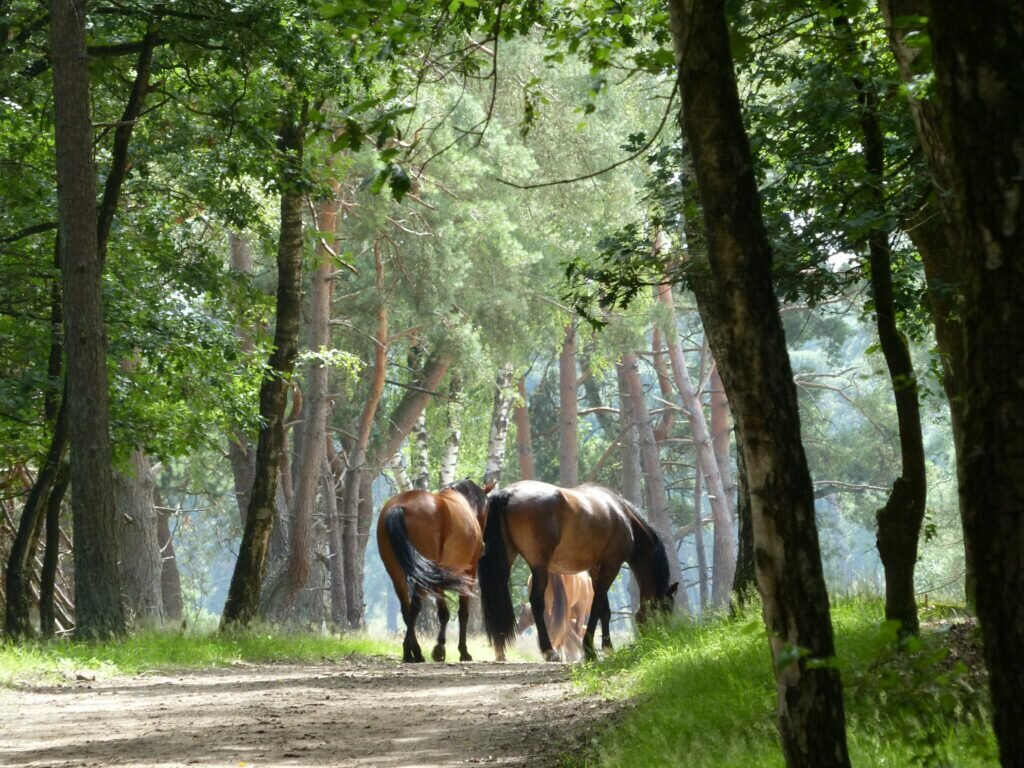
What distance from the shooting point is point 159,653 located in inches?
551

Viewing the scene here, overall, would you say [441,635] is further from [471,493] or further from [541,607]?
[471,493]

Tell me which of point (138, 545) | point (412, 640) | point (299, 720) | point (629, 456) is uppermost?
point (629, 456)

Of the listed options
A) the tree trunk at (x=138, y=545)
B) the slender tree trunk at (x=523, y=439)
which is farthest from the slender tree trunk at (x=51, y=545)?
the slender tree trunk at (x=523, y=439)

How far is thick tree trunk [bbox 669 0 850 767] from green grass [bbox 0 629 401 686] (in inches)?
333

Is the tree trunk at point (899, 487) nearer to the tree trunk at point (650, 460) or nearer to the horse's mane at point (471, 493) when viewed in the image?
the horse's mane at point (471, 493)

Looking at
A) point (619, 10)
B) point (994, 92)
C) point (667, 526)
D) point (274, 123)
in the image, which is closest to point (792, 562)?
point (994, 92)

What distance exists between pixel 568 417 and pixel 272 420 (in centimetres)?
2074

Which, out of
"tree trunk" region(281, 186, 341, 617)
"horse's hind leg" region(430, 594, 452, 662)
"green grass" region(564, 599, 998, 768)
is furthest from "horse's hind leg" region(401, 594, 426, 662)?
"green grass" region(564, 599, 998, 768)

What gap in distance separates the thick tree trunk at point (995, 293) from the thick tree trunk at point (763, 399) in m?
1.38

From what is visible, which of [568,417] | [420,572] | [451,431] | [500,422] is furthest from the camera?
[568,417]

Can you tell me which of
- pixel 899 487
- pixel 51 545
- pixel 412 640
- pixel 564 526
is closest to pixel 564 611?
pixel 564 526

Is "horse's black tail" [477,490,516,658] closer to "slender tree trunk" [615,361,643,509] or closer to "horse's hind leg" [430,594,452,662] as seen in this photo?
"horse's hind leg" [430,594,452,662]

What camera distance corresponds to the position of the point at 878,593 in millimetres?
11898

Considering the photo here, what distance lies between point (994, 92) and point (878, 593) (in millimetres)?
9445
